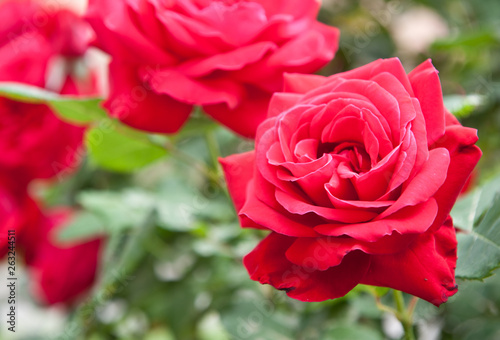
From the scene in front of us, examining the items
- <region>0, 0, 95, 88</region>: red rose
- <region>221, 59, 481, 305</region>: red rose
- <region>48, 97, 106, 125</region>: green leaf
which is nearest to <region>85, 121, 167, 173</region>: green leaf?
<region>48, 97, 106, 125</region>: green leaf

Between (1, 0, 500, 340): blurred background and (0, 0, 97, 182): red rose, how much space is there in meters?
0.07

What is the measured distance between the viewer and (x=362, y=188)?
258mm

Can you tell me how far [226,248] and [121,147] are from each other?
158 millimetres

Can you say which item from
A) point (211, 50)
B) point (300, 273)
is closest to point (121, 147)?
point (211, 50)

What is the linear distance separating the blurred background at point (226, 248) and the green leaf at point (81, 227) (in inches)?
1.2

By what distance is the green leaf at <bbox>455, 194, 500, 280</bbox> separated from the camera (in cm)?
29

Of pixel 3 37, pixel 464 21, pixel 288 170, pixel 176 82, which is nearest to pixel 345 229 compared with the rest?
pixel 288 170

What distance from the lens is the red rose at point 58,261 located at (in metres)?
0.65

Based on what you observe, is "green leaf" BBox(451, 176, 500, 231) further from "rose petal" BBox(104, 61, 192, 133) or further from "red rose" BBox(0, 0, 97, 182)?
"red rose" BBox(0, 0, 97, 182)

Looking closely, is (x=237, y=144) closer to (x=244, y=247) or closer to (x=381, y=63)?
(x=244, y=247)

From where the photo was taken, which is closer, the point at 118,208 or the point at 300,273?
the point at 300,273

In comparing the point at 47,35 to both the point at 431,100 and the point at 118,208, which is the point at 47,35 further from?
the point at 431,100

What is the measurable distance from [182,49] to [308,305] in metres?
0.27

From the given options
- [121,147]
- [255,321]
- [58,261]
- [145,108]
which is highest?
[145,108]
